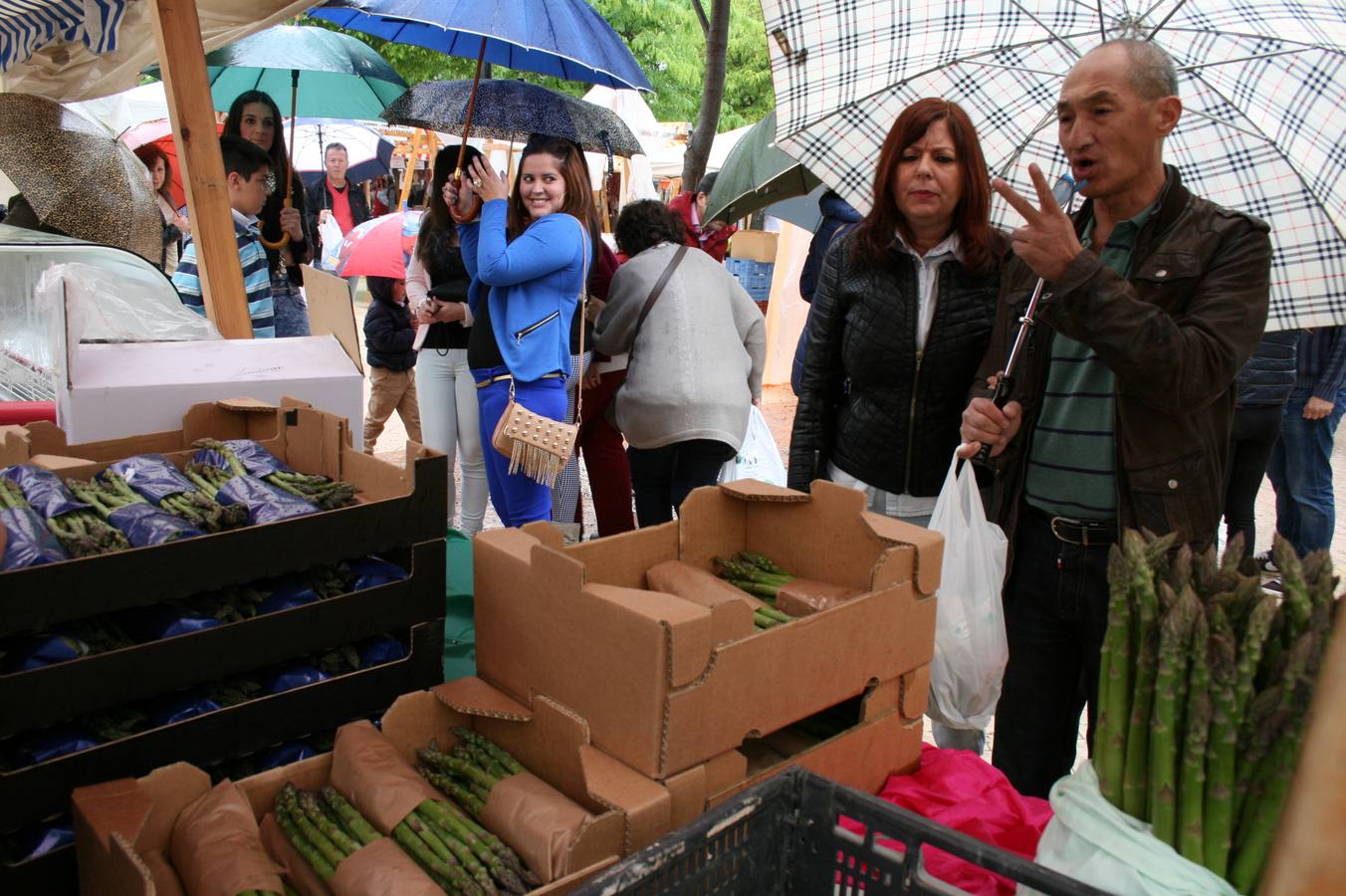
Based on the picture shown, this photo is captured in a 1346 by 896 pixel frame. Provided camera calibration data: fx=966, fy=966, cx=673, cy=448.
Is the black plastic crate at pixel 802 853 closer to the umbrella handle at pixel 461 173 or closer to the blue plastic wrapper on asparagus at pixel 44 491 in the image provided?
the blue plastic wrapper on asparagus at pixel 44 491

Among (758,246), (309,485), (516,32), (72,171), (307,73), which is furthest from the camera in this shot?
(758,246)

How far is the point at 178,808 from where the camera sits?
1661 millimetres

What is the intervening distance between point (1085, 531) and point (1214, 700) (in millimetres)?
1225

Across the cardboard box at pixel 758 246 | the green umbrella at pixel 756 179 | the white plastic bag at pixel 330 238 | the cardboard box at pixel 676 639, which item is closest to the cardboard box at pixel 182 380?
the cardboard box at pixel 676 639

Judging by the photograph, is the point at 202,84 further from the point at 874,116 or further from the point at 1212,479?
the point at 1212,479

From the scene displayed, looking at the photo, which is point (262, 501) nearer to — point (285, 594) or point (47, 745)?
point (285, 594)

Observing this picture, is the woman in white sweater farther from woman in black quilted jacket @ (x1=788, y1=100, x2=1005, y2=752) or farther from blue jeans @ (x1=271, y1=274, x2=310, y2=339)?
blue jeans @ (x1=271, y1=274, x2=310, y2=339)

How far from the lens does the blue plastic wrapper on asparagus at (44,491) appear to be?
188cm

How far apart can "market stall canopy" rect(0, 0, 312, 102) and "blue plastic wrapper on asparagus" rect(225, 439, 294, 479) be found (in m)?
2.91

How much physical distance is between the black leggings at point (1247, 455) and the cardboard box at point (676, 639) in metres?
3.88

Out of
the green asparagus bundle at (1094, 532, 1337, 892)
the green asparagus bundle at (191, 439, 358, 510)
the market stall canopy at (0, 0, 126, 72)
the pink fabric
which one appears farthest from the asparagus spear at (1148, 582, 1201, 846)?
the market stall canopy at (0, 0, 126, 72)

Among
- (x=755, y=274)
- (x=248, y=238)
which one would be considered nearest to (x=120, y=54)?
(x=248, y=238)

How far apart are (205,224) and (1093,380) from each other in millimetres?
2848

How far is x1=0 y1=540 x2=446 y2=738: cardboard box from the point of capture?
5.11 feet
